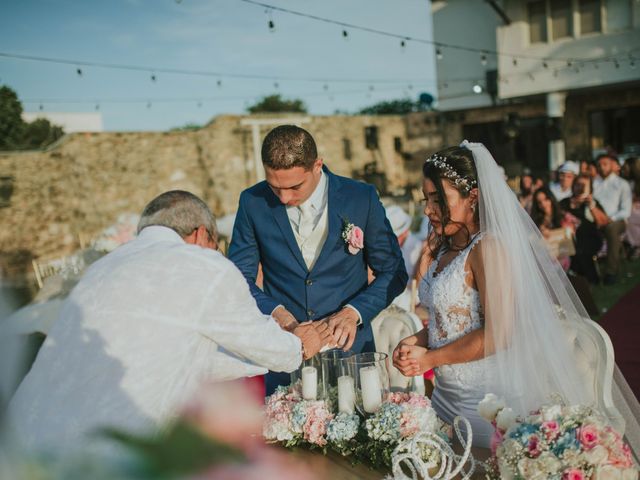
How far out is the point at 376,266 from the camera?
2.98 meters

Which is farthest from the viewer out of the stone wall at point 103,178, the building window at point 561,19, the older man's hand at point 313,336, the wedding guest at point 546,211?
the building window at point 561,19

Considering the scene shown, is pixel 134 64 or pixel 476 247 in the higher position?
pixel 134 64

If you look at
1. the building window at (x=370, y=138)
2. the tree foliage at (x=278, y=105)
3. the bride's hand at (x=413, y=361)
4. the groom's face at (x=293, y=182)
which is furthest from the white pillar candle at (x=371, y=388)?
the tree foliage at (x=278, y=105)

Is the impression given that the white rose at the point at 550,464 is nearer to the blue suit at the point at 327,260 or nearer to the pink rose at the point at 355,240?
the blue suit at the point at 327,260

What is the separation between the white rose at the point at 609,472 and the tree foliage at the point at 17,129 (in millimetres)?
17260

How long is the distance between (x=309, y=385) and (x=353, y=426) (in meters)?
0.28

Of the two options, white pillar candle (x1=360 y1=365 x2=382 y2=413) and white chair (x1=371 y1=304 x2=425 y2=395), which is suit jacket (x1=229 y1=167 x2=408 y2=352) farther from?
white pillar candle (x1=360 y1=365 x2=382 y2=413)

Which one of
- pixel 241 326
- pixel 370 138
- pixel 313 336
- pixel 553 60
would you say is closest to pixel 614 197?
pixel 313 336

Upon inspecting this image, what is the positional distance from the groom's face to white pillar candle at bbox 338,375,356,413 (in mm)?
972

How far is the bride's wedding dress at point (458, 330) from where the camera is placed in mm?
2377

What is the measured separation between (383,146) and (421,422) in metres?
22.1

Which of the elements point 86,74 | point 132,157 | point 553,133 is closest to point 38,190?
point 132,157

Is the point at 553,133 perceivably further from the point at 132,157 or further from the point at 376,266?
the point at 376,266

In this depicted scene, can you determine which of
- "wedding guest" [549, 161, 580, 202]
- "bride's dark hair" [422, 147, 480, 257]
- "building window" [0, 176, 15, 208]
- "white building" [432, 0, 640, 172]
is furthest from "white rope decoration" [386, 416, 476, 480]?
"white building" [432, 0, 640, 172]
